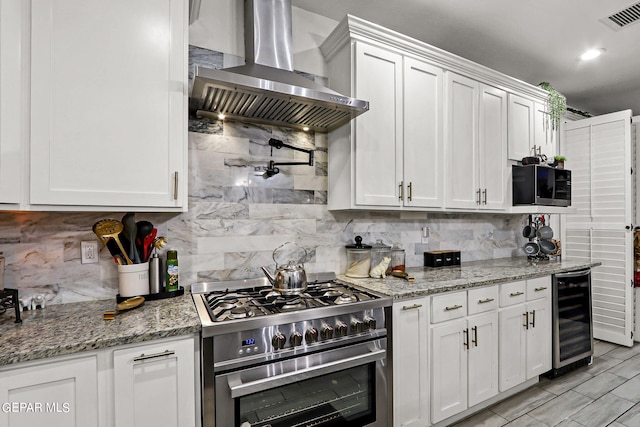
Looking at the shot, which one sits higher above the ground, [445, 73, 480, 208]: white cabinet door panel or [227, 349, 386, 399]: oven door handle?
[445, 73, 480, 208]: white cabinet door panel

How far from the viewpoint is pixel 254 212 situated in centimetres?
213

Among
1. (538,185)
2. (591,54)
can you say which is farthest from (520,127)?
(591,54)

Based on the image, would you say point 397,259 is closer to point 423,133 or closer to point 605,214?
point 423,133

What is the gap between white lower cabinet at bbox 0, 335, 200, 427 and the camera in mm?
1110

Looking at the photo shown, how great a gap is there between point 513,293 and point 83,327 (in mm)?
2575

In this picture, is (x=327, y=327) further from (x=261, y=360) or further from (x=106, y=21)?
(x=106, y=21)

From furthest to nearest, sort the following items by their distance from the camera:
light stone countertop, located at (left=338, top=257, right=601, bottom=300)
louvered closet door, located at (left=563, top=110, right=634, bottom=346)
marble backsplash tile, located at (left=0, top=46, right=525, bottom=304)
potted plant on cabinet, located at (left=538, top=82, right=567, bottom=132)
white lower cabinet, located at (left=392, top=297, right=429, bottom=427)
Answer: louvered closet door, located at (left=563, top=110, right=634, bottom=346) < potted plant on cabinet, located at (left=538, top=82, right=567, bottom=132) < light stone countertop, located at (left=338, top=257, right=601, bottom=300) < white lower cabinet, located at (left=392, top=297, right=429, bottom=427) < marble backsplash tile, located at (left=0, top=46, right=525, bottom=304)

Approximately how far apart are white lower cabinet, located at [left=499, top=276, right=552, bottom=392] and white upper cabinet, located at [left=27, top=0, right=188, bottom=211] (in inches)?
90.2

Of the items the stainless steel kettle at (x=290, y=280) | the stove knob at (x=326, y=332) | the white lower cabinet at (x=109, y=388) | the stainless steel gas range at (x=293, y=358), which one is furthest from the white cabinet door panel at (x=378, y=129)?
the white lower cabinet at (x=109, y=388)

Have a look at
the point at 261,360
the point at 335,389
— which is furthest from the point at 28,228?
the point at 335,389

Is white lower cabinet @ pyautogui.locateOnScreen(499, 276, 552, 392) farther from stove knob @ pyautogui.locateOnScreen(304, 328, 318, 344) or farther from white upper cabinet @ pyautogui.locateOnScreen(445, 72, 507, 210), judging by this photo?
stove knob @ pyautogui.locateOnScreen(304, 328, 318, 344)

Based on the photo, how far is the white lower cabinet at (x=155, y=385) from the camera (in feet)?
4.07

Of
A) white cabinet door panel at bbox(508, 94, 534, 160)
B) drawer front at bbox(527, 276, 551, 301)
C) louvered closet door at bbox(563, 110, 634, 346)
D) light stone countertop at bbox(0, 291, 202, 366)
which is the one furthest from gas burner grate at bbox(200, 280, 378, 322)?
louvered closet door at bbox(563, 110, 634, 346)

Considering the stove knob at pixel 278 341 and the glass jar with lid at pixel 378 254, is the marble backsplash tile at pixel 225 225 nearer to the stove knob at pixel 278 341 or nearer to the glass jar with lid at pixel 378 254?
the glass jar with lid at pixel 378 254
